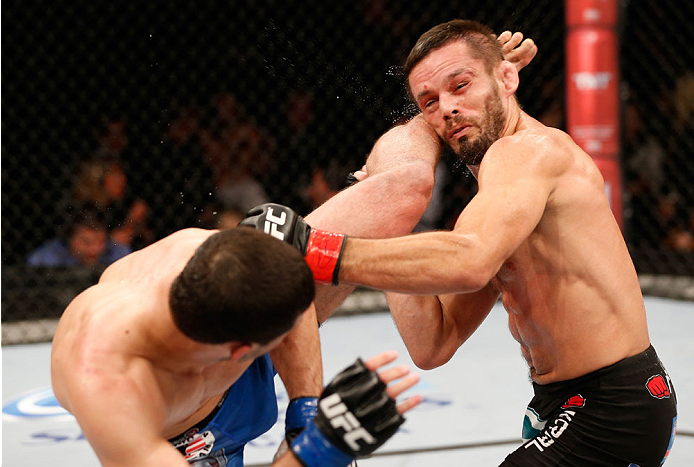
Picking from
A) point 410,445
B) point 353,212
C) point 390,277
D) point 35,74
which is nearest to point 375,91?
point 35,74

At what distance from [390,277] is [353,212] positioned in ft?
1.07

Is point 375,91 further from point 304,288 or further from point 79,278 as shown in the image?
point 304,288

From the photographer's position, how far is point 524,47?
1.84 metres

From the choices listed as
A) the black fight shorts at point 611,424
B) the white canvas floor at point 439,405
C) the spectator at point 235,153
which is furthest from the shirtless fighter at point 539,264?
the spectator at point 235,153

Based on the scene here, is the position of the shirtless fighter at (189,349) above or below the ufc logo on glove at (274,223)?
below

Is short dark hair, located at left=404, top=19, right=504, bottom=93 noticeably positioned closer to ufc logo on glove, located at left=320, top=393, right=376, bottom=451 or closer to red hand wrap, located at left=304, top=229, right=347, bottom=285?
red hand wrap, located at left=304, top=229, right=347, bottom=285

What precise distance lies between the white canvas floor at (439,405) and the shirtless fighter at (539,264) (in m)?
0.76

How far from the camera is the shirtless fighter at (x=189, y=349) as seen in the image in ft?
Result: 3.87

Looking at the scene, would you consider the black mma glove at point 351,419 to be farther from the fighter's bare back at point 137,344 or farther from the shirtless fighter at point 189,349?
the fighter's bare back at point 137,344

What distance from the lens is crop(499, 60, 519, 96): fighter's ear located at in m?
1.74

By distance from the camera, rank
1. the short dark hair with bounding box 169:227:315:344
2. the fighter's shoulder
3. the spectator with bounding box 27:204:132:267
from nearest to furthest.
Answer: the short dark hair with bounding box 169:227:315:344 < the fighter's shoulder < the spectator with bounding box 27:204:132:267

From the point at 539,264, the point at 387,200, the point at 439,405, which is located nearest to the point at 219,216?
the point at 439,405

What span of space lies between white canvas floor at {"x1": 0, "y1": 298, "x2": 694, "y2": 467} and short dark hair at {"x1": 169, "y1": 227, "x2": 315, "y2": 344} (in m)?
1.23

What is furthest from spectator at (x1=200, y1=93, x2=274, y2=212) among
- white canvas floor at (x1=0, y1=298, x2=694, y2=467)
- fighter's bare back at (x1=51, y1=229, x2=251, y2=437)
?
fighter's bare back at (x1=51, y1=229, x2=251, y2=437)
